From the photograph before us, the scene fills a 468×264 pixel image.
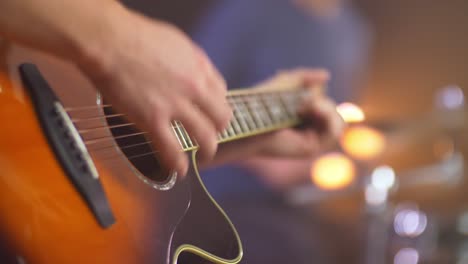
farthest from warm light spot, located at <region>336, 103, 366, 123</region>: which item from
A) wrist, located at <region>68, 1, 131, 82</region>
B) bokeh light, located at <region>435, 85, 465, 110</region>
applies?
bokeh light, located at <region>435, 85, 465, 110</region>

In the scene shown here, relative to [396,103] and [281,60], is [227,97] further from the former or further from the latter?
[396,103]

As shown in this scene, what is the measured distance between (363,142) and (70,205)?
0.77m

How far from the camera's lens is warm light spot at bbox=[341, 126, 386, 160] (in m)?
0.91

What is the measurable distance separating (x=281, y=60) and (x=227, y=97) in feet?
0.90

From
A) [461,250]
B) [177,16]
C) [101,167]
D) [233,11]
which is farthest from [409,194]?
[101,167]

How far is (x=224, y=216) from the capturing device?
465mm

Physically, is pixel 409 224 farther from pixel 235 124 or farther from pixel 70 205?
pixel 70 205

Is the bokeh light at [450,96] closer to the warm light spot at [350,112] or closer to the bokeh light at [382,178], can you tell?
the bokeh light at [382,178]

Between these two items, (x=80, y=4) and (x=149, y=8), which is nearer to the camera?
(x=80, y=4)

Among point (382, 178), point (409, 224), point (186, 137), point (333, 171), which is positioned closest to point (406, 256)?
point (409, 224)

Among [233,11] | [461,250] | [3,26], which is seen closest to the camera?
[3,26]

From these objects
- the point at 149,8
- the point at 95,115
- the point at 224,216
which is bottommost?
the point at 224,216

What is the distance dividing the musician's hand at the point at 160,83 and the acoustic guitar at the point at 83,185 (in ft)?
0.05

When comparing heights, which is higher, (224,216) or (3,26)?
(3,26)
